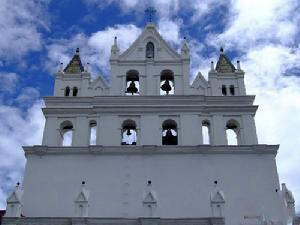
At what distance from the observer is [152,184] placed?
29453 millimetres

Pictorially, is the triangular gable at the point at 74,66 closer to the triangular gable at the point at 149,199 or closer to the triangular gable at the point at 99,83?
the triangular gable at the point at 99,83

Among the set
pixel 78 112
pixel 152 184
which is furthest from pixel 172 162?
pixel 78 112

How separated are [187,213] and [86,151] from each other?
272 inches

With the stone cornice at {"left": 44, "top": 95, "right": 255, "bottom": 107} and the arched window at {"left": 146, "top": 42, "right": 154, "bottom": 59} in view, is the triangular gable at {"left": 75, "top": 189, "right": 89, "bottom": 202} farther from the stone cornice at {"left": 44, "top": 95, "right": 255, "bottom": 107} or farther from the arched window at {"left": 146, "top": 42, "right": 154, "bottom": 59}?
the arched window at {"left": 146, "top": 42, "right": 154, "bottom": 59}

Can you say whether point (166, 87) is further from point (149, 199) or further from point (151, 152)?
point (149, 199)

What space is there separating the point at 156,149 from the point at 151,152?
0.34 m

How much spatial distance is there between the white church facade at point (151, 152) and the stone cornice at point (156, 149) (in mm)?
58

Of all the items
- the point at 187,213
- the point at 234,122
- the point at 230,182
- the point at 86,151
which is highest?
the point at 234,122

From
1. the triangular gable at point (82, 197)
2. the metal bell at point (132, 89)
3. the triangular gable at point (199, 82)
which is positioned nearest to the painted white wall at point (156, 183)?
the triangular gable at point (82, 197)

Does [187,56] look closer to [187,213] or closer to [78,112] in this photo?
[78,112]

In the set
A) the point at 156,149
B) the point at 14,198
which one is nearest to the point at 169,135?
the point at 156,149

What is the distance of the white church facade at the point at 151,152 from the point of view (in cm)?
2852

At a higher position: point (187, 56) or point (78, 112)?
point (187, 56)

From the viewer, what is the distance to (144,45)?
35.5 m
